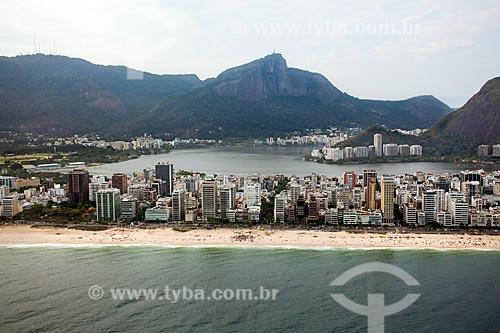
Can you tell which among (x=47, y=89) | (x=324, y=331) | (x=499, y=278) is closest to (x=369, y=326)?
(x=324, y=331)

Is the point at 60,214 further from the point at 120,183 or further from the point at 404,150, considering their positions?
the point at 404,150

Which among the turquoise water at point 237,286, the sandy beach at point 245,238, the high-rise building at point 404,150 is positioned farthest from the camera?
the high-rise building at point 404,150

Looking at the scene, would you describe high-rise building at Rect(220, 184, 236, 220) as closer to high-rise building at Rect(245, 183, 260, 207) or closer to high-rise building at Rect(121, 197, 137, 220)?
high-rise building at Rect(245, 183, 260, 207)

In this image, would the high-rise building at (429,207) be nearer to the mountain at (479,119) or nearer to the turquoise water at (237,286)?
the turquoise water at (237,286)

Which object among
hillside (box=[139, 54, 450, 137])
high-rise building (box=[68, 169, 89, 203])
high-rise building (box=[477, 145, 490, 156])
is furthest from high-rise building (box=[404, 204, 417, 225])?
hillside (box=[139, 54, 450, 137])

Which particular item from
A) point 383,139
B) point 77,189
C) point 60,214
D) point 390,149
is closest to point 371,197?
point 60,214

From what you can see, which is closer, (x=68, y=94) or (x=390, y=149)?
(x=390, y=149)

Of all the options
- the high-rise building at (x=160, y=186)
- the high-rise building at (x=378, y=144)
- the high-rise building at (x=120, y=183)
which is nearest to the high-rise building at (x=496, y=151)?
the high-rise building at (x=378, y=144)
